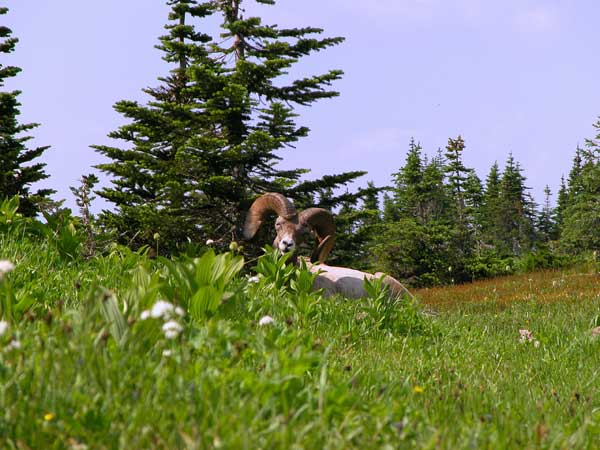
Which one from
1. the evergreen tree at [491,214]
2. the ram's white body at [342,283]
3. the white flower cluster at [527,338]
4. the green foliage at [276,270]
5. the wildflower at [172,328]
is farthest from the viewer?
the evergreen tree at [491,214]

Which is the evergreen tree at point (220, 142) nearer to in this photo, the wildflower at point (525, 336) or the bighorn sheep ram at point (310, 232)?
the bighorn sheep ram at point (310, 232)

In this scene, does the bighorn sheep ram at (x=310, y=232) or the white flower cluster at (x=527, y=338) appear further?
the bighorn sheep ram at (x=310, y=232)

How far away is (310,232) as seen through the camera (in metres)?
13.4

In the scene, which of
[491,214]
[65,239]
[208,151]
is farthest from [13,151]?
[491,214]

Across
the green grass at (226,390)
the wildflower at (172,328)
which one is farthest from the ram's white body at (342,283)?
the wildflower at (172,328)

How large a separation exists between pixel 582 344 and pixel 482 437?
5.37 meters

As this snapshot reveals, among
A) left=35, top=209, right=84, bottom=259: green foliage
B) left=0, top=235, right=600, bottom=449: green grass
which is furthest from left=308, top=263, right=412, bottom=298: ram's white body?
left=0, top=235, right=600, bottom=449: green grass

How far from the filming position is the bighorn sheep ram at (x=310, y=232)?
11791 mm

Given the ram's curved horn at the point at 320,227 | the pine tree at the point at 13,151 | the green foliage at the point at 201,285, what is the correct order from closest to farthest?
the green foliage at the point at 201,285
the ram's curved horn at the point at 320,227
the pine tree at the point at 13,151

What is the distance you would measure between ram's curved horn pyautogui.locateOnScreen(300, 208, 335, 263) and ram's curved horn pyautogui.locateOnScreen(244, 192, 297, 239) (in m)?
0.40

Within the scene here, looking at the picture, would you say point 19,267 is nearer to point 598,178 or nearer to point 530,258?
point 530,258

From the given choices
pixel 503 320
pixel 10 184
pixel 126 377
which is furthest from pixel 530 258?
pixel 126 377

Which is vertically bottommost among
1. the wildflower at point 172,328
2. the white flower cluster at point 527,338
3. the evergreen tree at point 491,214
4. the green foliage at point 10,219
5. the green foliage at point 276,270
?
the white flower cluster at point 527,338

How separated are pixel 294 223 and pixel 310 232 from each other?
494 mm
